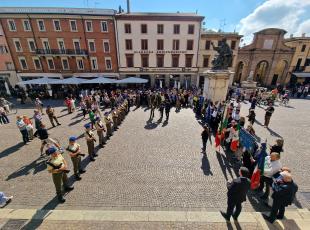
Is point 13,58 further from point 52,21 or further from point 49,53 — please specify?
point 52,21

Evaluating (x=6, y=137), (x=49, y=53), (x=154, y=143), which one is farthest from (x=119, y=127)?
(x=49, y=53)

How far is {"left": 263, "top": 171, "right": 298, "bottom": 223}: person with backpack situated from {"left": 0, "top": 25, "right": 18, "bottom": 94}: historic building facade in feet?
108

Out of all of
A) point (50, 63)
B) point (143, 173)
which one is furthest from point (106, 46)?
point (143, 173)

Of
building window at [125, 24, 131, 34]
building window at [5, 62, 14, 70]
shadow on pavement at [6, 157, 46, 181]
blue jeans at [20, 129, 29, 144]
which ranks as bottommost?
shadow on pavement at [6, 157, 46, 181]

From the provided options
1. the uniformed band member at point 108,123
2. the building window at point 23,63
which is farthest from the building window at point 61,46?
the uniformed band member at point 108,123

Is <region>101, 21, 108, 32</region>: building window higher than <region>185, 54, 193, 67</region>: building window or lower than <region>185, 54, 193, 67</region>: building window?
higher

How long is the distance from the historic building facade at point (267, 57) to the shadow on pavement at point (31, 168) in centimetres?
3382

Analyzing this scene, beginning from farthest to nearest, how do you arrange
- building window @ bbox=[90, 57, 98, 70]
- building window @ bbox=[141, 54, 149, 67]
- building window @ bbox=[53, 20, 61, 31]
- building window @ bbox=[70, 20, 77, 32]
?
building window @ bbox=[141, 54, 149, 67]
building window @ bbox=[90, 57, 98, 70]
building window @ bbox=[70, 20, 77, 32]
building window @ bbox=[53, 20, 61, 31]

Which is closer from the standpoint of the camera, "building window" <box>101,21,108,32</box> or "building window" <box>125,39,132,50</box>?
"building window" <box>101,21,108,32</box>

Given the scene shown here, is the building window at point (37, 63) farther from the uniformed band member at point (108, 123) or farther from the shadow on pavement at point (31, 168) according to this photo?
the shadow on pavement at point (31, 168)

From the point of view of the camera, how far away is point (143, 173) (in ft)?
19.6

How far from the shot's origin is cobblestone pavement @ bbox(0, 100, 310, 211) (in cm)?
470

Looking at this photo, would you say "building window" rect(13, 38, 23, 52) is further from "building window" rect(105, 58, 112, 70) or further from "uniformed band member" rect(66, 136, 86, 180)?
"uniformed band member" rect(66, 136, 86, 180)

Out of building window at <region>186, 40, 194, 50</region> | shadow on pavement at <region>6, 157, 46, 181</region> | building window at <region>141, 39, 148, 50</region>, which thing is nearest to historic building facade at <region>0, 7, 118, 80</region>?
building window at <region>141, 39, 148, 50</region>
